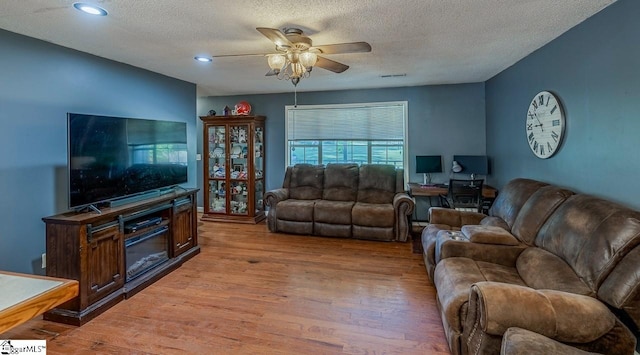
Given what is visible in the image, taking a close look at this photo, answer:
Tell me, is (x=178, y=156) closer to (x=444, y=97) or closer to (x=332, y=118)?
(x=332, y=118)

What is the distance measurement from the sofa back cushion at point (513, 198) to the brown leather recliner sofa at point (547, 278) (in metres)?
0.05

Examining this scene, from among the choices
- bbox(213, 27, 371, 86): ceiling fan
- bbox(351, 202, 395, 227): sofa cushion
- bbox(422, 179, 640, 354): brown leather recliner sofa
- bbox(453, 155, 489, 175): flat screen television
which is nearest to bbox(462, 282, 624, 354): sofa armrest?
bbox(422, 179, 640, 354): brown leather recliner sofa

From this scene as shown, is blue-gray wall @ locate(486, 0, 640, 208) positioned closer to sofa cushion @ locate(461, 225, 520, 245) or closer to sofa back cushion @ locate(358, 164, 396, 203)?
sofa cushion @ locate(461, 225, 520, 245)

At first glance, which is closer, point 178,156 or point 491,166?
point 178,156

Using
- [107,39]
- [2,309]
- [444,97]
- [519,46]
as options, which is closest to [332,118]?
[444,97]

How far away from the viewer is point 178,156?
4.04 m

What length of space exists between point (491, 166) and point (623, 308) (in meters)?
3.62

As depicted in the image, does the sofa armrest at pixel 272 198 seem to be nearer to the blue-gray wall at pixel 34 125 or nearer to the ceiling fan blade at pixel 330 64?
the blue-gray wall at pixel 34 125

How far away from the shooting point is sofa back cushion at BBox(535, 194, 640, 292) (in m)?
1.77

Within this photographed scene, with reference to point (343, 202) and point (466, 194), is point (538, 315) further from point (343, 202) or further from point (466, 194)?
point (343, 202)

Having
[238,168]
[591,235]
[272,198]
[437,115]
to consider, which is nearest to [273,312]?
[591,235]

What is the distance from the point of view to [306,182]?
18.4ft

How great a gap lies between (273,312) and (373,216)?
234 centimetres

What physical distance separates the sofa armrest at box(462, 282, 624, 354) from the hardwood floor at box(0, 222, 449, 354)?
0.65m
